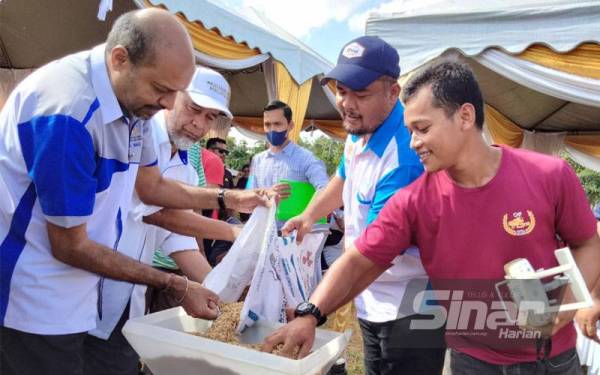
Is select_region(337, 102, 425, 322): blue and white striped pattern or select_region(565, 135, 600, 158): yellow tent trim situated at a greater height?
select_region(337, 102, 425, 322): blue and white striped pattern

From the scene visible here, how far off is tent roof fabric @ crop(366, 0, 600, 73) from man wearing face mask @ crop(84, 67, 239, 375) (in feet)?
9.53

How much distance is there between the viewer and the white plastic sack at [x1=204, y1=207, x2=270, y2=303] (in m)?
1.34

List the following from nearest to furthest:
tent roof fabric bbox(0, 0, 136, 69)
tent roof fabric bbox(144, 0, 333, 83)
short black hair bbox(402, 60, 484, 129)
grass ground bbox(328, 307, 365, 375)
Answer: short black hair bbox(402, 60, 484, 129) < grass ground bbox(328, 307, 365, 375) < tent roof fabric bbox(144, 0, 333, 83) < tent roof fabric bbox(0, 0, 136, 69)

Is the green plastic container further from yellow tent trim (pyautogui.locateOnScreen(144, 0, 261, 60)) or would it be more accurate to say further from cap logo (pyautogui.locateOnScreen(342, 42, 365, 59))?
yellow tent trim (pyautogui.locateOnScreen(144, 0, 261, 60))

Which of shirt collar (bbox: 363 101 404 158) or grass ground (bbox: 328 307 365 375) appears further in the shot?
grass ground (bbox: 328 307 365 375)

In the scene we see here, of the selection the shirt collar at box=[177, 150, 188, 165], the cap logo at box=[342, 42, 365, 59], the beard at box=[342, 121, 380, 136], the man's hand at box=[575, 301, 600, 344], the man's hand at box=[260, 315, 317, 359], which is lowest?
the shirt collar at box=[177, 150, 188, 165]

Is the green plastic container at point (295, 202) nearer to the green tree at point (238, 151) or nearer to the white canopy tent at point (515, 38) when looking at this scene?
the white canopy tent at point (515, 38)

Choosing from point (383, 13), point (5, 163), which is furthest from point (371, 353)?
point (383, 13)

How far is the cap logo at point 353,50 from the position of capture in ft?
5.06

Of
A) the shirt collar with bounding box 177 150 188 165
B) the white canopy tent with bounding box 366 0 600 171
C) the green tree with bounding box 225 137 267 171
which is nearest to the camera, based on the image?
the shirt collar with bounding box 177 150 188 165

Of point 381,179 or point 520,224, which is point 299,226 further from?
point 520,224

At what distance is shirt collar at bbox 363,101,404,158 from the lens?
4.99ft

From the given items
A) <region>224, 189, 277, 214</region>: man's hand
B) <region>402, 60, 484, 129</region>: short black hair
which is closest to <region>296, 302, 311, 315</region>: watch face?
<region>224, 189, 277, 214</region>: man's hand

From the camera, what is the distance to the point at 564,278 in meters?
1.03
